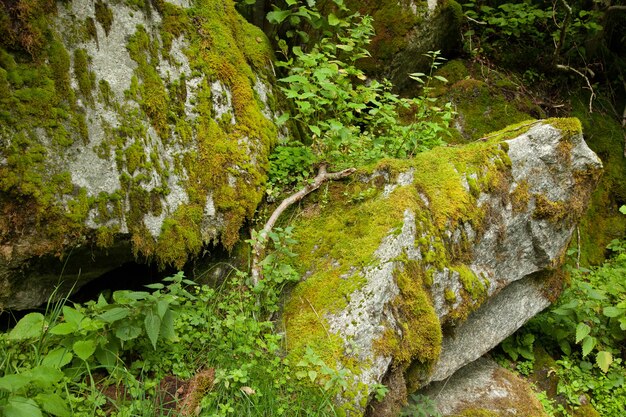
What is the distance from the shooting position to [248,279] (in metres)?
3.30

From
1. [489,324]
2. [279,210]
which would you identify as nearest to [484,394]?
[489,324]

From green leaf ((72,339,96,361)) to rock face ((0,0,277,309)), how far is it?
59cm

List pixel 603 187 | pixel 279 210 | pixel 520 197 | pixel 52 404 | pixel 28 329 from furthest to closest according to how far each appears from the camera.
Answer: pixel 603 187 < pixel 520 197 < pixel 279 210 < pixel 28 329 < pixel 52 404

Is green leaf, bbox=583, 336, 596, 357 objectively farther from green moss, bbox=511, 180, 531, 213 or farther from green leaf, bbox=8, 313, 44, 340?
green leaf, bbox=8, 313, 44, 340

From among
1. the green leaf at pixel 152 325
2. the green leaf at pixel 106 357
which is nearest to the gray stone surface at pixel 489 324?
the green leaf at pixel 152 325

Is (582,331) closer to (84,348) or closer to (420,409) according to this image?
(420,409)

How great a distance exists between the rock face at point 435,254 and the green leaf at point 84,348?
1.15 metres

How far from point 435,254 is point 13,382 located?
271 centimetres

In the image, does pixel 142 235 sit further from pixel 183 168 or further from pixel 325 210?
pixel 325 210

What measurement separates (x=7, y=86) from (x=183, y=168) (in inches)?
46.0

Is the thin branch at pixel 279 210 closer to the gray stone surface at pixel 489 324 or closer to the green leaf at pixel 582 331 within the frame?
the gray stone surface at pixel 489 324

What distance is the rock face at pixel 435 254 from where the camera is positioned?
3014 millimetres

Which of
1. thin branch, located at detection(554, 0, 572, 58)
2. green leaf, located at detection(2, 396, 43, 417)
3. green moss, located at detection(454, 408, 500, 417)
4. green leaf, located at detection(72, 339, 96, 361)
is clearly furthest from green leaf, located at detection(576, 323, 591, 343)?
green leaf, located at detection(2, 396, 43, 417)

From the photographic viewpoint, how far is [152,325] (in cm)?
258
